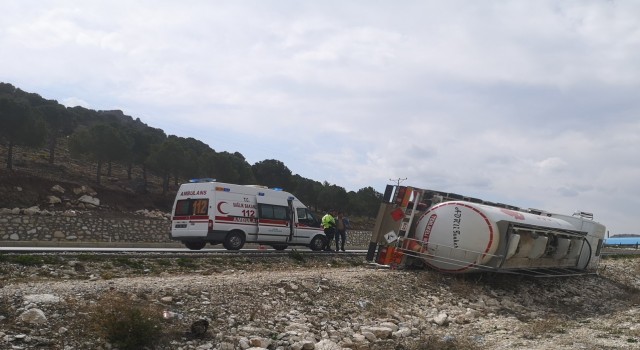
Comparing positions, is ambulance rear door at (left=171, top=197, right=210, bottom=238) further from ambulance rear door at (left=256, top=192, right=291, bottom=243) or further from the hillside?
the hillside

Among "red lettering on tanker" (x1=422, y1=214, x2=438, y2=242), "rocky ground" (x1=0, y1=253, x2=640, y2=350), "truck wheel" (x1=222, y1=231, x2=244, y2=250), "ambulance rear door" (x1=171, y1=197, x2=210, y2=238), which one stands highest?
"red lettering on tanker" (x1=422, y1=214, x2=438, y2=242)

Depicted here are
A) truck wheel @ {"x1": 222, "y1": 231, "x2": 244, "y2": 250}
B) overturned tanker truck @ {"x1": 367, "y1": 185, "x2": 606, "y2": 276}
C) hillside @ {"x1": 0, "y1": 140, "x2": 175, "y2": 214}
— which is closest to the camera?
overturned tanker truck @ {"x1": 367, "y1": 185, "x2": 606, "y2": 276}

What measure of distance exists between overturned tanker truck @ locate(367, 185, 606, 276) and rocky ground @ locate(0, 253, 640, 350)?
2.17ft

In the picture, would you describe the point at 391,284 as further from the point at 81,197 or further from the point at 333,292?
the point at 81,197

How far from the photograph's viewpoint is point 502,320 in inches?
483

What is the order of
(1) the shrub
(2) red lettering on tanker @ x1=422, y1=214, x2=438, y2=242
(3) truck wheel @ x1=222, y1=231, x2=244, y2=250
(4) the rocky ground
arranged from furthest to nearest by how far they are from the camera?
1. (3) truck wheel @ x1=222, y1=231, x2=244, y2=250
2. (2) red lettering on tanker @ x1=422, y1=214, x2=438, y2=242
3. (4) the rocky ground
4. (1) the shrub

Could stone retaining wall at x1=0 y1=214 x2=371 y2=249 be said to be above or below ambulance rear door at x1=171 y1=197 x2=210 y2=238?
below

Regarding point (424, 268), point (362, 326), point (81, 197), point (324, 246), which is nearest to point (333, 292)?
point (362, 326)

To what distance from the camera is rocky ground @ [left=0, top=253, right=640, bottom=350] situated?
808 cm

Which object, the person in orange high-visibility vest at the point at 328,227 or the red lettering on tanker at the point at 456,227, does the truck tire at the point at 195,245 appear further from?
the red lettering on tanker at the point at 456,227

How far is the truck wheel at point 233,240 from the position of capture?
19.2 meters

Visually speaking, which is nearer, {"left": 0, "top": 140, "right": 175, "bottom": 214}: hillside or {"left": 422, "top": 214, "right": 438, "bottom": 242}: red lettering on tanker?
{"left": 422, "top": 214, "right": 438, "bottom": 242}: red lettering on tanker

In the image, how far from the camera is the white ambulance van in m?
19.1

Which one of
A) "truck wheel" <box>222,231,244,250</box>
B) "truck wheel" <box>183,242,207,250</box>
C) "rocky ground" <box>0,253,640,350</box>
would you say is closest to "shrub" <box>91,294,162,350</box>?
"rocky ground" <box>0,253,640,350</box>
